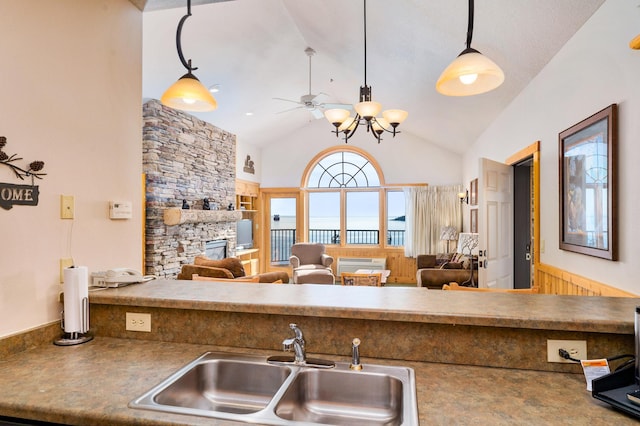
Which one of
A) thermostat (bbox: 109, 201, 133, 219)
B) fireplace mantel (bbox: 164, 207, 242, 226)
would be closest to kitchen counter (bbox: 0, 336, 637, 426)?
thermostat (bbox: 109, 201, 133, 219)

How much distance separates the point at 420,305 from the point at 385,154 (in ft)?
22.9

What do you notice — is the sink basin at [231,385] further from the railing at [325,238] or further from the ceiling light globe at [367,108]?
the railing at [325,238]

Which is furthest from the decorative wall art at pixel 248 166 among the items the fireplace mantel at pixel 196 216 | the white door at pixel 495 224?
the white door at pixel 495 224

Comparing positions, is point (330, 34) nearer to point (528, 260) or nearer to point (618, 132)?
point (618, 132)

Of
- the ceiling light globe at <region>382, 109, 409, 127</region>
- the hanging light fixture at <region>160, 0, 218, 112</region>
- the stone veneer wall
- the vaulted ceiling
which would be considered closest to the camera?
the hanging light fixture at <region>160, 0, 218, 112</region>

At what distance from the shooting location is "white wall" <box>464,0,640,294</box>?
1.88 metres

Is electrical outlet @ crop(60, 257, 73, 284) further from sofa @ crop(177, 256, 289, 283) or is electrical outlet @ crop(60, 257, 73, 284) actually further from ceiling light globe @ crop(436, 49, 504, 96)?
sofa @ crop(177, 256, 289, 283)

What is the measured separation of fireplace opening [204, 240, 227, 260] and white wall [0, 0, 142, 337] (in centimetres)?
436

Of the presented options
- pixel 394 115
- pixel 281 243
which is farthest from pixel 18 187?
pixel 281 243

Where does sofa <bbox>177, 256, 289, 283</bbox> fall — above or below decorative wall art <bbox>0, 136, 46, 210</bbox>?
below

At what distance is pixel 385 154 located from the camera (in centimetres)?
809

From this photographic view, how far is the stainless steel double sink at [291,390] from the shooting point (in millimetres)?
1155

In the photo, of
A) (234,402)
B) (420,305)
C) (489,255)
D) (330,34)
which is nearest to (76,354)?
(234,402)

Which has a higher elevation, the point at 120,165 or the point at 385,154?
the point at 385,154
